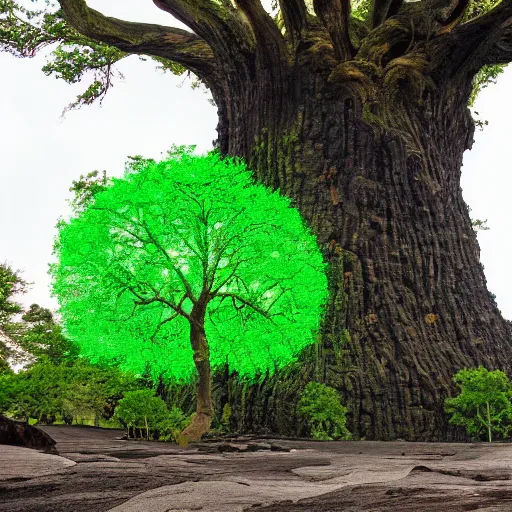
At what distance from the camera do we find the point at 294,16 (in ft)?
48.2

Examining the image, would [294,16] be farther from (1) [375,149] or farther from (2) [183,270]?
(2) [183,270]

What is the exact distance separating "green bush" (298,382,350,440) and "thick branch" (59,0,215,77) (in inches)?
361

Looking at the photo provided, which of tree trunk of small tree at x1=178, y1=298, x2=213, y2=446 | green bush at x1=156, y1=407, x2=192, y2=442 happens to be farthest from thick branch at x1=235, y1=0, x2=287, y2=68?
green bush at x1=156, y1=407, x2=192, y2=442

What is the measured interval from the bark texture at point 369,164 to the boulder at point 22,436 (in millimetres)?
6001

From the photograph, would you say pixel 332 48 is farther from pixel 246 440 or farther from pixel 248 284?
pixel 246 440

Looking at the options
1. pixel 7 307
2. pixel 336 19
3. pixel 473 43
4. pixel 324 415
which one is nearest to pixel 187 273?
pixel 324 415

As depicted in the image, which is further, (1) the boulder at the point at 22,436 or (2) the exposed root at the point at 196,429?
(2) the exposed root at the point at 196,429

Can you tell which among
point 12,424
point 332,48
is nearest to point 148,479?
point 12,424

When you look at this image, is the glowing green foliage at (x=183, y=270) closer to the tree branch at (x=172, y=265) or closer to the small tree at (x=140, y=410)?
the tree branch at (x=172, y=265)

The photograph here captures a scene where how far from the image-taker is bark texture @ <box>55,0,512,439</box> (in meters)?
12.4

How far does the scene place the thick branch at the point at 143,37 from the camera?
50.3 ft

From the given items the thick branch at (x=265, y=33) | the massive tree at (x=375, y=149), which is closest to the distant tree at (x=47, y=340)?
the massive tree at (x=375, y=149)

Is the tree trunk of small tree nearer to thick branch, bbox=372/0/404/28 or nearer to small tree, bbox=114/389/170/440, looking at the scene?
small tree, bbox=114/389/170/440

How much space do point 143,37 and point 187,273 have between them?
7.68m
